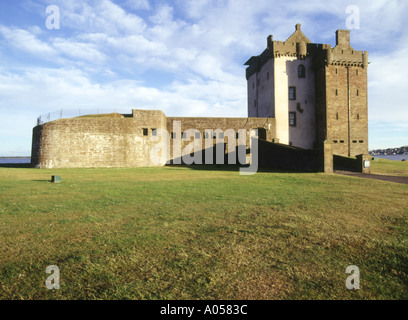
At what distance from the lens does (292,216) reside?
6910mm

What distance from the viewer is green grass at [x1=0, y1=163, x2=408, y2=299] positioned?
3324 millimetres

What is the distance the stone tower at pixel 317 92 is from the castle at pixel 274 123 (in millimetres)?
133

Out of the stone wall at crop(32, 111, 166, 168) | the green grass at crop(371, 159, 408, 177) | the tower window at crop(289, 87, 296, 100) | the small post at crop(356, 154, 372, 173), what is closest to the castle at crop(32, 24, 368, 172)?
the tower window at crop(289, 87, 296, 100)

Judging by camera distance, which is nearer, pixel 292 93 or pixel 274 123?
pixel 274 123

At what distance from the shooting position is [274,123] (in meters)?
36.0

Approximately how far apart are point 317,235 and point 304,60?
126 feet

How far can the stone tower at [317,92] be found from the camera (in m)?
35.6

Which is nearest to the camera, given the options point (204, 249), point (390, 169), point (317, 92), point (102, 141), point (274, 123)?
point (204, 249)

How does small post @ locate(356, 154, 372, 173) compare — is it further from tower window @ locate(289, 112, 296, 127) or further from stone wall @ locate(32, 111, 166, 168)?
stone wall @ locate(32, 111, 166, 168)

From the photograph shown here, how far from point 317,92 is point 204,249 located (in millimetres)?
38347

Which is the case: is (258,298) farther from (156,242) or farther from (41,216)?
(41,216)

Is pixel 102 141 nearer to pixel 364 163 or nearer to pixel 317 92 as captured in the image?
pixel 364 163

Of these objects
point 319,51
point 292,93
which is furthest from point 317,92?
point 319,51
